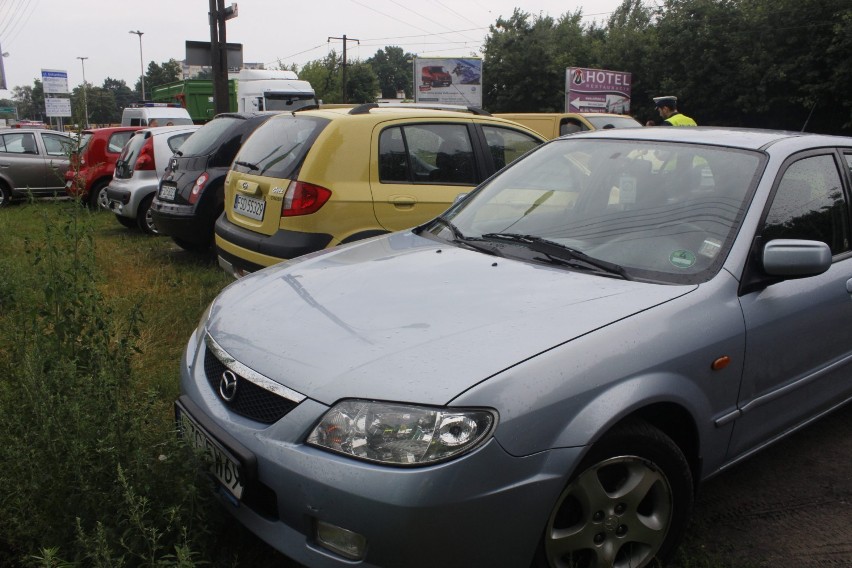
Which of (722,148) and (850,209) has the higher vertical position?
(722,148)

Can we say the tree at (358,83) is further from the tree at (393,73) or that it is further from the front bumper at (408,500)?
the front bumper at (408,500)

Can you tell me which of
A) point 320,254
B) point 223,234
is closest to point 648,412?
point 320,254

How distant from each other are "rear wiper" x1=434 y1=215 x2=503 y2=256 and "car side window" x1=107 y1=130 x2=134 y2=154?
403 inches

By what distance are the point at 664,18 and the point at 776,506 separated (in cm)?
3458

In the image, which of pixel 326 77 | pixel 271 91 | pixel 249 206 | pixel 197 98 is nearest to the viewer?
pixel 249 206

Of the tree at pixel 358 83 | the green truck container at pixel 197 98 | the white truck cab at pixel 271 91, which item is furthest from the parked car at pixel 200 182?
the tree at pixel 358 83

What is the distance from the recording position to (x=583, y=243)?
3.01 metres

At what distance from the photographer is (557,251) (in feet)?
9.78

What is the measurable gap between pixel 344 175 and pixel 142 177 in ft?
17.3

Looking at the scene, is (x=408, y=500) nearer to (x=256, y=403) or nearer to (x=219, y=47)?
(x=256, y=403)

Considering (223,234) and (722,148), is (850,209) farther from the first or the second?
(223,234)

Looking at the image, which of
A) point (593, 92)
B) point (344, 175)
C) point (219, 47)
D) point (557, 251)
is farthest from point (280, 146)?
point (593, 92)

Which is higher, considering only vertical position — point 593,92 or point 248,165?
point 593,92

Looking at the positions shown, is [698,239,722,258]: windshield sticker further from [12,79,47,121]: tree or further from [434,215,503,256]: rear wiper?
[12,79,47,121]: tree
